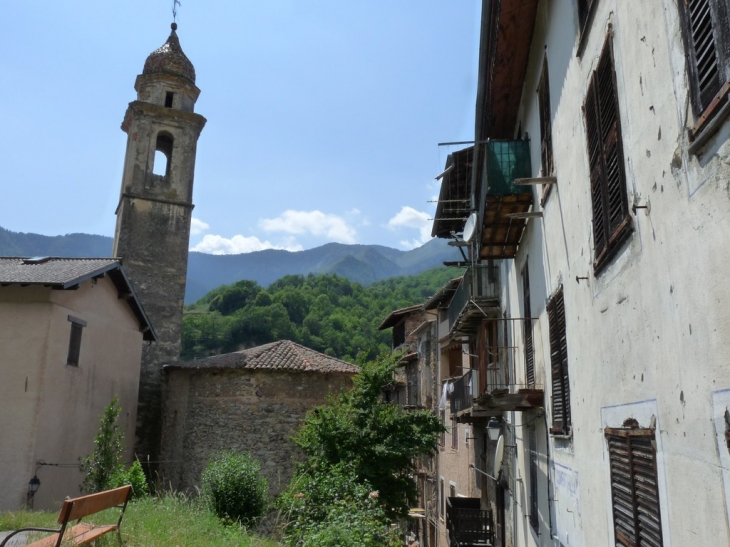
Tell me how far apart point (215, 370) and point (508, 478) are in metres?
13.0

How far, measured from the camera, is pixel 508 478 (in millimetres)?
11156

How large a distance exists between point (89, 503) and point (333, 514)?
4.30m

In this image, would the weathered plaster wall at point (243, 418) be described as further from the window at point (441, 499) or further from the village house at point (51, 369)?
the window at point (441, 499)

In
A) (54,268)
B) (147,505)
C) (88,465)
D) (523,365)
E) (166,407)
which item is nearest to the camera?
(523,365)

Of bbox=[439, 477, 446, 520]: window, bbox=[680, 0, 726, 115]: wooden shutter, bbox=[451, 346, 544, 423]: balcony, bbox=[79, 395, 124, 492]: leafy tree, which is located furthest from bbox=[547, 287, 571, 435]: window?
bbox=[439, 477, 446, 520]: window

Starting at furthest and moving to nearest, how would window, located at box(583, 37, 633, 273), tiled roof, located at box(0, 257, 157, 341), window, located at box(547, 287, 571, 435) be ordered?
tiled roof, located at box(0, 257, 157, 341), window, located at box(547, 287, 571, 435), window, located at box(583, 37, 633, 273)

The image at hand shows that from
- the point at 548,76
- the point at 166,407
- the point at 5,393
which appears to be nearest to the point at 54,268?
the point at 5,393

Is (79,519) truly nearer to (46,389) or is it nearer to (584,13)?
(584,13)

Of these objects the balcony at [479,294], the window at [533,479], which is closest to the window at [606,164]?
the window at [533,479]

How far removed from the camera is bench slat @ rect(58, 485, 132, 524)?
236 inches

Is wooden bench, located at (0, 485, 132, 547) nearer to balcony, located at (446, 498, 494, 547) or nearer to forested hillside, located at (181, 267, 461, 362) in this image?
balcony, located at (446, 498, 494, 547)

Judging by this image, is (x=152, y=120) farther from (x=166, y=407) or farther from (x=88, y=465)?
(x=88, y=465)

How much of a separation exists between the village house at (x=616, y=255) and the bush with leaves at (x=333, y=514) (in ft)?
8.10

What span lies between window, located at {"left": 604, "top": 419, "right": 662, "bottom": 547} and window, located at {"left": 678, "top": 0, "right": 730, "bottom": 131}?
2029 millimetres
